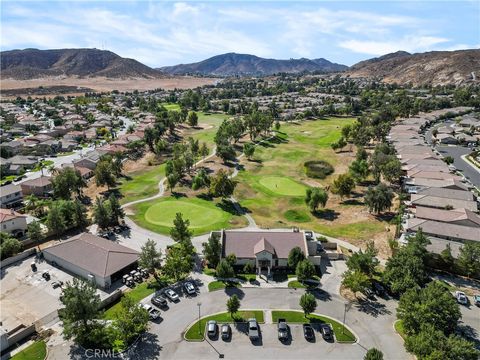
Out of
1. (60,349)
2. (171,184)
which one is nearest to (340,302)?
(60,349)

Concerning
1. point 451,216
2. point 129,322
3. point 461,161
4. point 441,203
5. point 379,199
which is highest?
point 461,161

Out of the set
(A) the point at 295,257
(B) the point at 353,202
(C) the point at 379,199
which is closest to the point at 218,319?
(A) the point at 295,257

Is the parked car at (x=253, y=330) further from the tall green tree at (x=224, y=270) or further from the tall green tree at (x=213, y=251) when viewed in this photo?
the tall green tree at (x=213, y=251)

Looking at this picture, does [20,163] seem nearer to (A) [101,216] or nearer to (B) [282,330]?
(A) [101,216]

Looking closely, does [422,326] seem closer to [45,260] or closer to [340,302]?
[340,302]

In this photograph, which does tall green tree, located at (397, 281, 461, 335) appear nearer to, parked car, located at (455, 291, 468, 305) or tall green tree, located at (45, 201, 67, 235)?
parked car, located at (455, 291, 468, 305)

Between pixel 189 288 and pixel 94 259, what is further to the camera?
pixel 94 259

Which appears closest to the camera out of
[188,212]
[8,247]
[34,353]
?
[34,353]

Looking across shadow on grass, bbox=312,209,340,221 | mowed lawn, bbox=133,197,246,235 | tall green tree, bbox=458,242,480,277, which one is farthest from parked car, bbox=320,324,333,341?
shadow on grass, bbox=312,209,340,221
